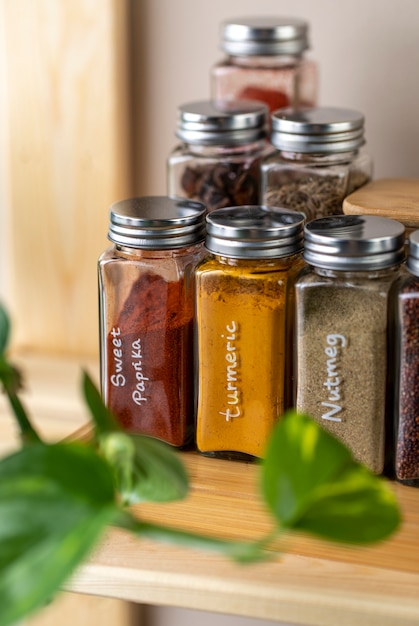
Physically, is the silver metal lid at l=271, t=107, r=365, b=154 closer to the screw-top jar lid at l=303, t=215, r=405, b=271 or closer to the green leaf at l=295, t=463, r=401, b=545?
the screw-top jar lid at l=303, t=215, r=405, b=271

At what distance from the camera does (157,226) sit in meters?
0.63

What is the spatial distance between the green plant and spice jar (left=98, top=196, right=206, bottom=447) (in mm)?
315

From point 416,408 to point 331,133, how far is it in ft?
0.73

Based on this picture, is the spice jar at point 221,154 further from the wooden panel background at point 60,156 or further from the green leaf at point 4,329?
the green leaf at point 4,329

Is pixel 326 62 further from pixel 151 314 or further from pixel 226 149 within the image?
pixel 151 314

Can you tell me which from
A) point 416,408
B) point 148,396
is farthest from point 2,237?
point 416,408

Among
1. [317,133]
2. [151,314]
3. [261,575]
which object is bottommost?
[261,575]

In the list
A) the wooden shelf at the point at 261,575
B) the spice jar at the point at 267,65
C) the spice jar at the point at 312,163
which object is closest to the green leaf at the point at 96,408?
the wooden shelf at the point at 261,575

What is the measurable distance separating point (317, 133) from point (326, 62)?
0.23m

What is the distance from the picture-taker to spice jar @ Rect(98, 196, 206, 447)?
642mm

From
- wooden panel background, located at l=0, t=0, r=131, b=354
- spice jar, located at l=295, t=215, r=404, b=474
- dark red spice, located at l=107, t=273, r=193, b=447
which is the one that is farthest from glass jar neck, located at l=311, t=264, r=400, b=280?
wooden panel background, located at l=0, t=0, r=131, b=354

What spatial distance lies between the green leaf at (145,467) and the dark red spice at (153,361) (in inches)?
10.3

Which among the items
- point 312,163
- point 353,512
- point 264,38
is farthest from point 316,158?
point 353,512

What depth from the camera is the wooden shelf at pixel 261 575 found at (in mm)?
511
